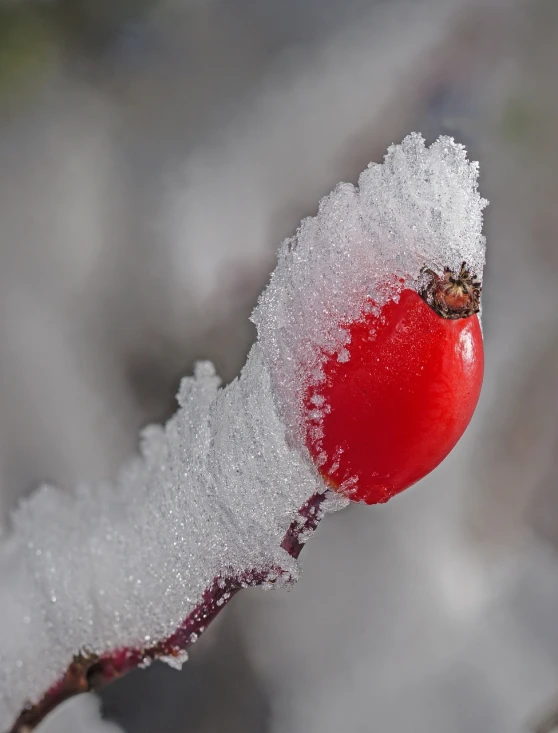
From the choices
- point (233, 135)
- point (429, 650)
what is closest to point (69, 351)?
point (233, 135)

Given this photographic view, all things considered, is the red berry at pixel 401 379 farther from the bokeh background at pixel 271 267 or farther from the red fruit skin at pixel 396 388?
the bokeh background at pixel 271 267

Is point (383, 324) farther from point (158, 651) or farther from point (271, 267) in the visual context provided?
point (271, 267)

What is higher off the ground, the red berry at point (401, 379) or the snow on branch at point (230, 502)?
the snow on branch at point (230, 502)

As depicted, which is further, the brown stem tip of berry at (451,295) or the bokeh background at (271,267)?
the bokeh background at (271,267)

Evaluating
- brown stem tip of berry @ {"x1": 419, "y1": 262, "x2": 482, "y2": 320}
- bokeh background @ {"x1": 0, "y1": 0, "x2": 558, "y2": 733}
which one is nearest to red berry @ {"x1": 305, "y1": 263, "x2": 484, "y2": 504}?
brown stem tip of berry @ {"x1": 419, "y1": 262, "x2": 482, "y2": 320}

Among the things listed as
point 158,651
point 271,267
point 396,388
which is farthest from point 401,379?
point 271,267

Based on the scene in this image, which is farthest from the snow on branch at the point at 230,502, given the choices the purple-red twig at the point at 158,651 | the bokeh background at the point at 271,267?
the bokeh background at the point at 271,267
